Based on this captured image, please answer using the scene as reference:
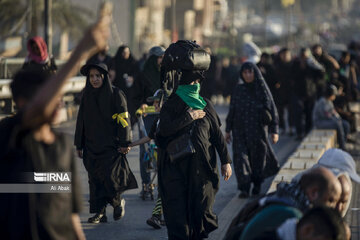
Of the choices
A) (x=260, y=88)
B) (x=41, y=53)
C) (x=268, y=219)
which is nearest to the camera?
(x=268, y=219)

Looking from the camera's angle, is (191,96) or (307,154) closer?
(191,96)

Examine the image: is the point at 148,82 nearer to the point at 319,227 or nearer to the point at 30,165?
the point at 30,165

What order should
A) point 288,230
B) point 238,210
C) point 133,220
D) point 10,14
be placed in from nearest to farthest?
point 288,230 → point 133,220 → point 238,210 → point 10,14

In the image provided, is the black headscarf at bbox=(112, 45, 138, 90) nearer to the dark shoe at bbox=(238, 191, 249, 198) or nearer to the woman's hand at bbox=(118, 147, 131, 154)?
the dark shoe at bbox=(238, 191, 249, 198)

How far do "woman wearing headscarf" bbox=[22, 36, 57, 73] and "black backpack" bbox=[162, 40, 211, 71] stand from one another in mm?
5820

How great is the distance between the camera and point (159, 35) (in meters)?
58.2

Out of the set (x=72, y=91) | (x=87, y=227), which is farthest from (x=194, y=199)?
(x=72, y=91)

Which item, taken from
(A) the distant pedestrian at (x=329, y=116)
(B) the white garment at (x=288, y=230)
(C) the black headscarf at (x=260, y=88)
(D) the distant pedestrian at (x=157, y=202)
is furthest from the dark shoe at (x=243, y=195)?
(B) the white garment at (x=288, y=230)

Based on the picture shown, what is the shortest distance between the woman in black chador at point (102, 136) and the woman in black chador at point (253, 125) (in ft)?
8.11

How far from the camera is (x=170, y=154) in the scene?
296 inches

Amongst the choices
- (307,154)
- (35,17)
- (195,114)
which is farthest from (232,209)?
(35,17)

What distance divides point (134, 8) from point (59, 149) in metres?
43.9

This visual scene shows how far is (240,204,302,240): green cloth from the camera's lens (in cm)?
480

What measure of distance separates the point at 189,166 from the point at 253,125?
13.6 feet
